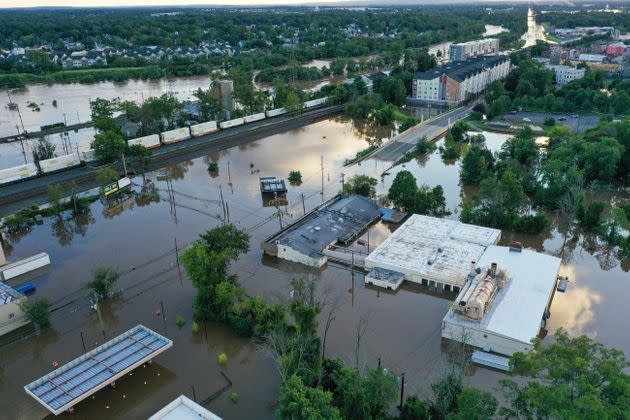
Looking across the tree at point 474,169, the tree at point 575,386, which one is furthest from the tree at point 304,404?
the tree at point 474,169

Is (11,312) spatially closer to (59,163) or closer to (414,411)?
(414,411)

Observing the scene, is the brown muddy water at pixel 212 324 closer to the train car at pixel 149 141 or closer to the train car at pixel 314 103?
the train car at pixel 149 141

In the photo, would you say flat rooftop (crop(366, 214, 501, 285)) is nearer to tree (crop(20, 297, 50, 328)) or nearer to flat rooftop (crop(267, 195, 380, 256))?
flat rooftop (crop(267, 195, 380, 256))

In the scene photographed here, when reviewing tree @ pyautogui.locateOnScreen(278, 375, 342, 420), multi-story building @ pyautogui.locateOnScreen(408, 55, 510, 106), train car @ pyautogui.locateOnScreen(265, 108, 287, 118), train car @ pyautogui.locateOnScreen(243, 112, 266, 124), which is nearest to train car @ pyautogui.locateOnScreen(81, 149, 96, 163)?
train car @ pyautogui.locateOnScreen(243, 112, 266, 124)

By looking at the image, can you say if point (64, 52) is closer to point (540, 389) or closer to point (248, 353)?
point (248, 353)

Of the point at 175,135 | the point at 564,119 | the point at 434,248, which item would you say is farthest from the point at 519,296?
the point at 564,119

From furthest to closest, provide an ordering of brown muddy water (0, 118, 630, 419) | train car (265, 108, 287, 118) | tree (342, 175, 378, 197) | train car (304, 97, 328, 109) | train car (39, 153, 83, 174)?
train car (304, 97, 328, 109)
train car (265, 108, 287, 118)
train car (39, 153, 83, 174)
tree (342, 175, 378, 197)
brown muddy water (0, 118, 630, 419)

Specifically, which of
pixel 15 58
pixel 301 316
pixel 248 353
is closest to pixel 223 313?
pixel 248 353
